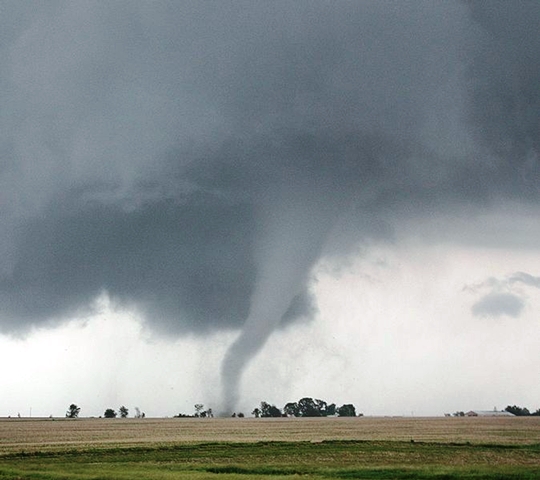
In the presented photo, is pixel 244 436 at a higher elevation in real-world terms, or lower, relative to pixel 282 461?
higher

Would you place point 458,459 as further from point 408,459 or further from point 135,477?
point 135,477

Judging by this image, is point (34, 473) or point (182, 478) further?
point (34, 473)

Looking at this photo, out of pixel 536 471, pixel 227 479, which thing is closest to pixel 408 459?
pixel 536 471

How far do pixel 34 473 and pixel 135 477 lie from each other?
7.92 metres

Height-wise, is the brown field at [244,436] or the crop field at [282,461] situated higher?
the brown field at [244,436]

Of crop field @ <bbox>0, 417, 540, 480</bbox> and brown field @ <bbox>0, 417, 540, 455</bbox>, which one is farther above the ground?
brown field @ <bbox>0, 417, 540, 455</bbox>

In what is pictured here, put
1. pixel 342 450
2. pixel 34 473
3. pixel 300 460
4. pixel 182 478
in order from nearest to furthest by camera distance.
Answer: pixel 182 478, pixel 34 473, pixel 300 460, pixel 342 450

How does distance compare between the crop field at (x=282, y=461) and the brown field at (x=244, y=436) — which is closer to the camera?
the crop field at (x=282, y=461)

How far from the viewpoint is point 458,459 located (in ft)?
188

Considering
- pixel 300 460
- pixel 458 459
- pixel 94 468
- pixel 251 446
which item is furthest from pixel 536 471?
pixel 251 446

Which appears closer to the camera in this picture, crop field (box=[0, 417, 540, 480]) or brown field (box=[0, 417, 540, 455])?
crop field (box=[0, 417, 540, 480])

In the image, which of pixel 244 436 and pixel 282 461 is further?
pixel 244 436

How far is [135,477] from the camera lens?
41281 millimetres

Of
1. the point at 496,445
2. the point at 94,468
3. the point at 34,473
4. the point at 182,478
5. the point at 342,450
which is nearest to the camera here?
the point at 182,478
